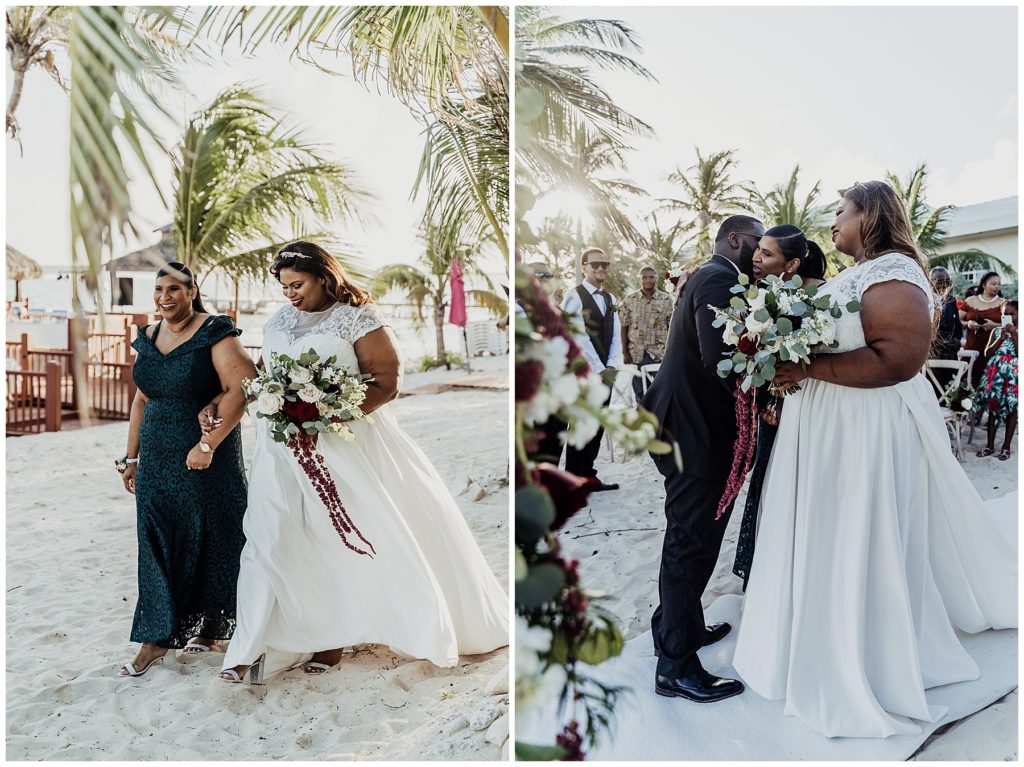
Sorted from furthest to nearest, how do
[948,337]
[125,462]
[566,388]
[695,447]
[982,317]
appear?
[982,317], [948,337], [125,462], [695,447], [566,388]

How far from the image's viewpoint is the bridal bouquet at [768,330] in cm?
229

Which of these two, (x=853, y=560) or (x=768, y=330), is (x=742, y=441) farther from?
(x=853, y=560)

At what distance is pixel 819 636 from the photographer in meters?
2.48

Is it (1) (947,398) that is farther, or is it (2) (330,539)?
(1) (947,398)

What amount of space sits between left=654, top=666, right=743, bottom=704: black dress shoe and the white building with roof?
11.8 feet

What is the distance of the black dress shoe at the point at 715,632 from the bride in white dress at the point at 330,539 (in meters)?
1.00

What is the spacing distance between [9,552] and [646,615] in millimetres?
4186

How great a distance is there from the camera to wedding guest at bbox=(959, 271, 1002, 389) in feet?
21.0

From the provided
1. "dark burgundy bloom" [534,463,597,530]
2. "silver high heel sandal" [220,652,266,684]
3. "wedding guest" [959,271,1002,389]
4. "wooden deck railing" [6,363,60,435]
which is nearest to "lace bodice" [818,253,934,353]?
"dark burgundy bloom" [534,463,597,530]

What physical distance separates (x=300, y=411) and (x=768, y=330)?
1725 millimetres

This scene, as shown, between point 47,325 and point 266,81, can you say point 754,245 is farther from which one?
point 47,325

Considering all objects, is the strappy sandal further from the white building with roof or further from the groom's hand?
the white building with roof

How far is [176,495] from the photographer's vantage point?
3061mm

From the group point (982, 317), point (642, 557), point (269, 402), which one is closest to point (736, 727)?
point (642, 557)
